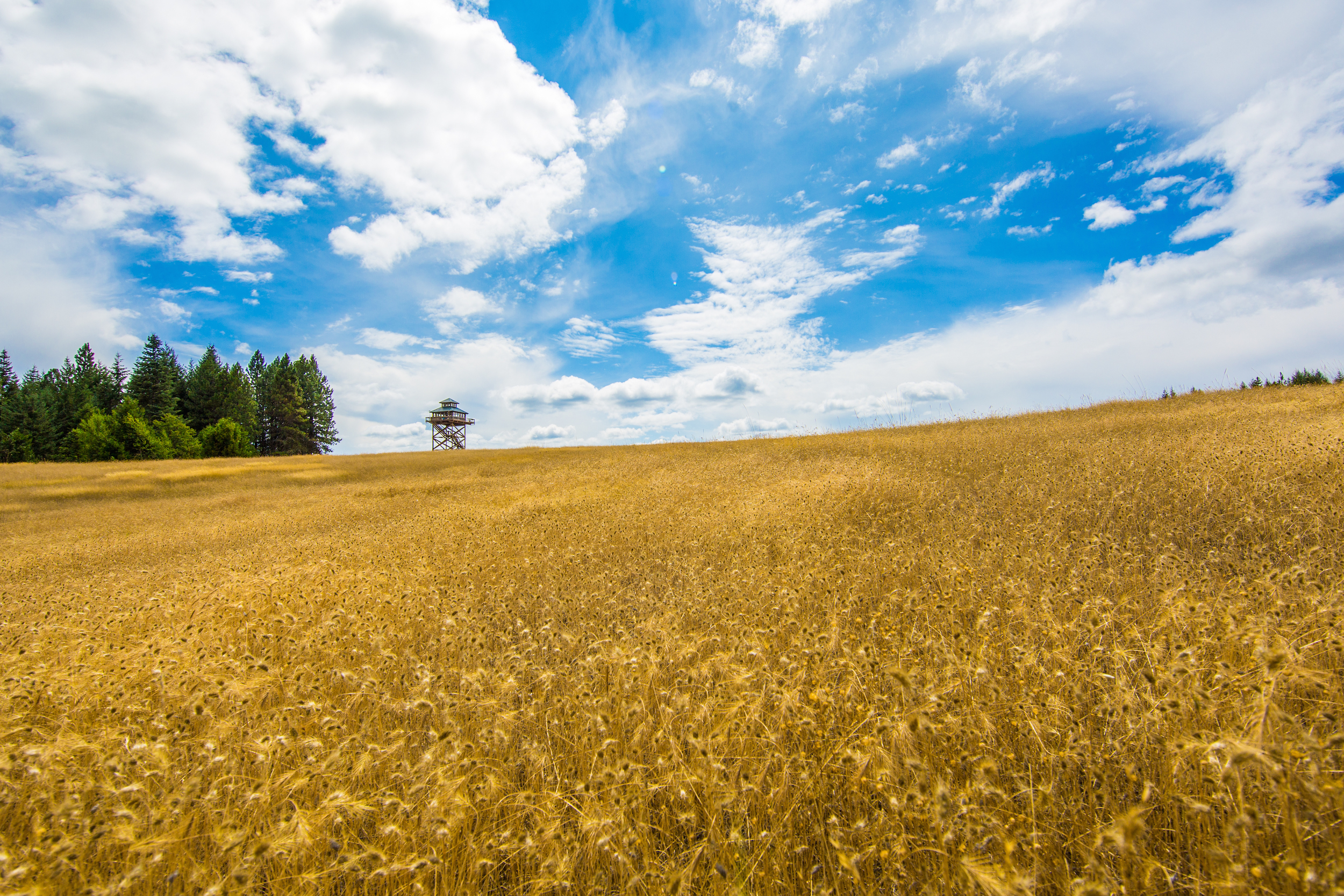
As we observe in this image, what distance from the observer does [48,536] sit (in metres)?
14.1

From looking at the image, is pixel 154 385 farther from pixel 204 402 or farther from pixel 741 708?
pixel 741 708

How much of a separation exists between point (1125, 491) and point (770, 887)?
822 cm

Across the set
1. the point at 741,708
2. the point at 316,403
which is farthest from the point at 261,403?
the point at 741,708

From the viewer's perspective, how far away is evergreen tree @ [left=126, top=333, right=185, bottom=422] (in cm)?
5841

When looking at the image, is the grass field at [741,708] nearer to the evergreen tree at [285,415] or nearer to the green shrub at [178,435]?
the green shrub at [178,435]

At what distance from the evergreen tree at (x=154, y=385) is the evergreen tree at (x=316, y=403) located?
13746mm

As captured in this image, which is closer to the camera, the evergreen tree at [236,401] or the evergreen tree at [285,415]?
the evergreen tree at [236,401]

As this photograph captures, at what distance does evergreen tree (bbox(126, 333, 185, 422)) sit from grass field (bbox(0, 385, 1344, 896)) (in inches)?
2729

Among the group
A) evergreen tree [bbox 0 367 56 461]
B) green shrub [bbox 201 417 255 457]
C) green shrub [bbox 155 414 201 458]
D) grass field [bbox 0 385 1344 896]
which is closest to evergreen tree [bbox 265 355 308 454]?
green shrub [bbox 201 417 255 457]

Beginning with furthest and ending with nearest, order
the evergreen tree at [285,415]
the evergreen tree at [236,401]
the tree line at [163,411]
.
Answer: the evergreen tree at [285,415] → the evergreen tree at [236,401] → the tree line at [163,411]

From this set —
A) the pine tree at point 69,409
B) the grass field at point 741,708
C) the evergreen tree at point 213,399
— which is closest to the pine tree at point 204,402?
the evergreen tree at point 213,399

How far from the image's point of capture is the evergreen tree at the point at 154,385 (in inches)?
2299

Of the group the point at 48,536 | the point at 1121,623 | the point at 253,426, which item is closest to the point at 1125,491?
the point at 1121,623

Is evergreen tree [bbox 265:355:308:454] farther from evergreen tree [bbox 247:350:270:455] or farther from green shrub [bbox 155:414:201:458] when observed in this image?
green shrub [bbox 155:414:201:458]
